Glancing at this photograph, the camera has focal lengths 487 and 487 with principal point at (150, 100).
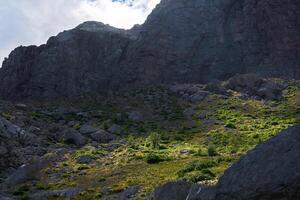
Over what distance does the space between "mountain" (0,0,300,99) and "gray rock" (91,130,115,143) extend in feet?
186

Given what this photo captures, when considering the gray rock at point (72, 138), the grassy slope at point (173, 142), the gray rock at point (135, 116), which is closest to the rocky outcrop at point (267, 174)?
the grassy slope at point (173, 142)

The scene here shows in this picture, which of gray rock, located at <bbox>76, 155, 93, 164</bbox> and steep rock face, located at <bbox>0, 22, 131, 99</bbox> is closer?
gray rock, located at <bbox>76, 155, 93, 164</bbox>

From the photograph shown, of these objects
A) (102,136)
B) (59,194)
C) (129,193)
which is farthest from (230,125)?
(129,193)

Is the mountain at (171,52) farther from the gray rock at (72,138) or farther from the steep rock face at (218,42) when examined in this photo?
the gray rock at (72,138)

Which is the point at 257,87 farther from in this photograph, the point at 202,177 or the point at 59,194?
the point at 202,177

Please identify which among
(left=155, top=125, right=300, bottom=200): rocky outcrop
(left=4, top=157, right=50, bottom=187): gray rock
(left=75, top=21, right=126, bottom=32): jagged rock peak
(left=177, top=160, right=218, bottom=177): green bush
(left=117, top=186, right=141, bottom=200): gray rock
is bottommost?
(left=117, top=186, right=141, bottom=200): gray rock

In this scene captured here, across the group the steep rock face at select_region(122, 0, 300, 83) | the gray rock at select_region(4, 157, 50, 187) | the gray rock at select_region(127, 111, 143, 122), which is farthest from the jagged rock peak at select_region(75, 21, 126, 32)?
the gray rock at select_region(4, 157, 50, 187)

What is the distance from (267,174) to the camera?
17703 millimetres

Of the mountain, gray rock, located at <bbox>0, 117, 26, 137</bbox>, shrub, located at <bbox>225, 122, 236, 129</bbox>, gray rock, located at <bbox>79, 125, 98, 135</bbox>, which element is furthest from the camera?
the mountain

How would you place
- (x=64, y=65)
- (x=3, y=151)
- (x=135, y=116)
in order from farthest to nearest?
(x=64, y=65) < (x=135, y=116) < (x=3, y=151)

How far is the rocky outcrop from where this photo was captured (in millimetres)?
17047

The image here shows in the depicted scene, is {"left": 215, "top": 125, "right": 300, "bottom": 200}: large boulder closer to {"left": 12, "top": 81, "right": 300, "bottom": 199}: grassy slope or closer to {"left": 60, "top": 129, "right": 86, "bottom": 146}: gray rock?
{"left": 12, "top": 81, "right": 300, "bottom": 199}: grassy slope

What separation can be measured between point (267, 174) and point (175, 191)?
6792 millimetres

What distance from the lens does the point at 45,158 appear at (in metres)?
54.2
